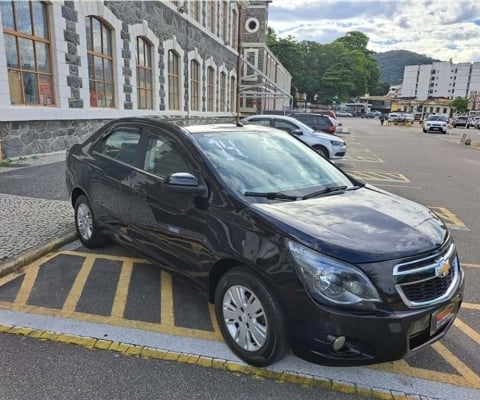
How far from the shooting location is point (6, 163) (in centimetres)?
973

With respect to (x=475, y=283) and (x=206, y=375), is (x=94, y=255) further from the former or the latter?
(x=475, y=283)

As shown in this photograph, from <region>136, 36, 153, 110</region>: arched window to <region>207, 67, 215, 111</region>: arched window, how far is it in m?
8.94

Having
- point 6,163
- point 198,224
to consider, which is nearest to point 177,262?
point 198,224

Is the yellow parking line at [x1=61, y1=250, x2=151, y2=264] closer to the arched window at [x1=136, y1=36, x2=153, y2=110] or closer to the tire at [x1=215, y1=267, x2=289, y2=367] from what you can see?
the tire at [x1=215, y1=267, x2=289, y2=367]

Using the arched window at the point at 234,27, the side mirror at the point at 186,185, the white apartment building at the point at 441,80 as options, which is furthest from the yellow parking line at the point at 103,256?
the white apartment building at the point at 441,80

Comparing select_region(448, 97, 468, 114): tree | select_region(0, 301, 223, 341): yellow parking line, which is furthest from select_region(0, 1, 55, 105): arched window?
select_region(448, 97, 468, 114): tree

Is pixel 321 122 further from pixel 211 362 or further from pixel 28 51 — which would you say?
pixel 211 362

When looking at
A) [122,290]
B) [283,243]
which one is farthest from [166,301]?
[283,243]

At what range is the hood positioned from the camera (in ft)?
8.21

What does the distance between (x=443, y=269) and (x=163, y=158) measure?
247 centimetres

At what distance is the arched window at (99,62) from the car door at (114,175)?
9.29m

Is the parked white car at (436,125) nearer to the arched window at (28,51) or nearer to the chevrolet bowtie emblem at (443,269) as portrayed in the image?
the arched window at (28,51)

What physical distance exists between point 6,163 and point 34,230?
543cm

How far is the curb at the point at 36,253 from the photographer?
4.29 m
